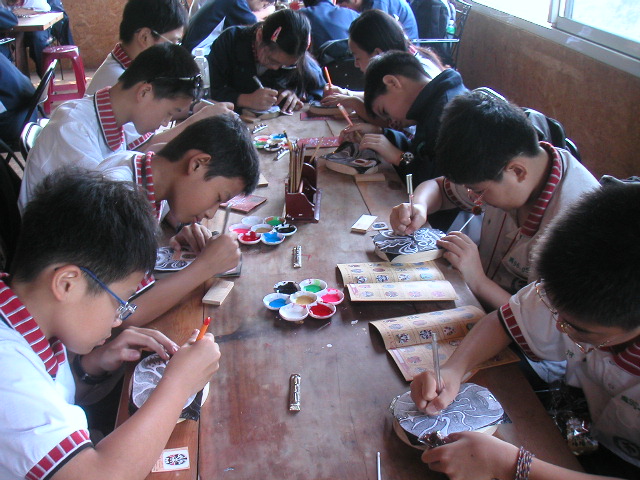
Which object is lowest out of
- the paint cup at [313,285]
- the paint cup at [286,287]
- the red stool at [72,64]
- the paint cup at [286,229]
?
the red stool at [72,64]

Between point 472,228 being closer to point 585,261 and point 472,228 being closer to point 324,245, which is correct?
point 324,245

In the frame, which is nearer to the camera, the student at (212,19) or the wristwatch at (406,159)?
the wristwatch at (406,159)

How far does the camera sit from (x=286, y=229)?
1662 millimetres

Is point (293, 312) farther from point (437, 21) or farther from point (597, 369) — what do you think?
point (437, 21)

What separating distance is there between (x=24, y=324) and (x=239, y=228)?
84 cm

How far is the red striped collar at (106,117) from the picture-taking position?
1.92m

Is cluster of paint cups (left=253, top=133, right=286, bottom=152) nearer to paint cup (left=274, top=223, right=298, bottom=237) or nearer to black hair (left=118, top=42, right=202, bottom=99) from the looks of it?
black hair (left=118, top=42, right=202, bottom=99)

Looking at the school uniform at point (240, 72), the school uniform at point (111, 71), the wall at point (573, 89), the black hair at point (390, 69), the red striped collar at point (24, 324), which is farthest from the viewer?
the school uniform at point (240, 72)

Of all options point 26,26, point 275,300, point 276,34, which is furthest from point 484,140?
point 26,26

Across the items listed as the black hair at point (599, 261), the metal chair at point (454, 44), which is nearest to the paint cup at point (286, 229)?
the black hair at point (599, 261)

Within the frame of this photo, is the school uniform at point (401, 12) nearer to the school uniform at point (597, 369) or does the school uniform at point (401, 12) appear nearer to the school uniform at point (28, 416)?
the school uniform at point (597, 369)

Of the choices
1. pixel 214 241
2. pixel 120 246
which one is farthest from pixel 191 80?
pixel 120 246

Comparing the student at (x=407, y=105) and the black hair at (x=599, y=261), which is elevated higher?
the black hair at (x=599, y=261)

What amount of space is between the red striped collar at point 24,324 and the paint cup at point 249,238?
720mm
